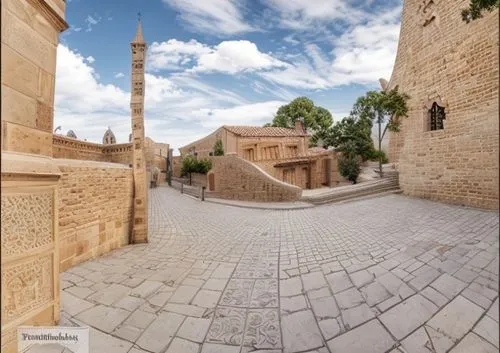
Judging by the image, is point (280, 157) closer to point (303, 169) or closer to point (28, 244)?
point (303, 169)

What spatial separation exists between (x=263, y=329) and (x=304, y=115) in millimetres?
28571

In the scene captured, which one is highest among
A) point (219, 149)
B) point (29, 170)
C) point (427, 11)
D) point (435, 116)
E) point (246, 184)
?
point (427, 11)

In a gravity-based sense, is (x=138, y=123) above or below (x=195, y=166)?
above

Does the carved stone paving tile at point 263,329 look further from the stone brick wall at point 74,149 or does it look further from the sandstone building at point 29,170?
the stone brick wall at point 74,149

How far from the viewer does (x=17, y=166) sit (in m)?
2.14

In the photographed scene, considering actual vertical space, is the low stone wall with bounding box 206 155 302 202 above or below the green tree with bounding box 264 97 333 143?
below

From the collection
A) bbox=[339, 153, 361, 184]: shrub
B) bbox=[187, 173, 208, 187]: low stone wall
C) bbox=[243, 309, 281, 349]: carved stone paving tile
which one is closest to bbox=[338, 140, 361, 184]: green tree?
bbox=[339, 153, 361, 184]: shrub

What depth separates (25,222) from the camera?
2.27m

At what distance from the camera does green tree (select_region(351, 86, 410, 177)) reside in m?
10.5

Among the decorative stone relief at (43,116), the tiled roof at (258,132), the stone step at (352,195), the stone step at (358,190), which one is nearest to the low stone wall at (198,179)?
the tiled roof at (258,132)

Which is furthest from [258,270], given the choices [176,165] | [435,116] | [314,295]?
[176,165]

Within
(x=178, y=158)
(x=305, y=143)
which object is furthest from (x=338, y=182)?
(x=178, y=158)

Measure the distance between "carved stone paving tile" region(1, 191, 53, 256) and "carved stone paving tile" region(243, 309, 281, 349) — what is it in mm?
2366

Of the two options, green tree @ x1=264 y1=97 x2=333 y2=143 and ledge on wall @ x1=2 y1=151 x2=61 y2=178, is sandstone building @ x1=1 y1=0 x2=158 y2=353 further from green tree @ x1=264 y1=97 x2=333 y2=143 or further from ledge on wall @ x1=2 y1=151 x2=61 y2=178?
green tree @ x1=264 y1=97 x2=333 y2=143
